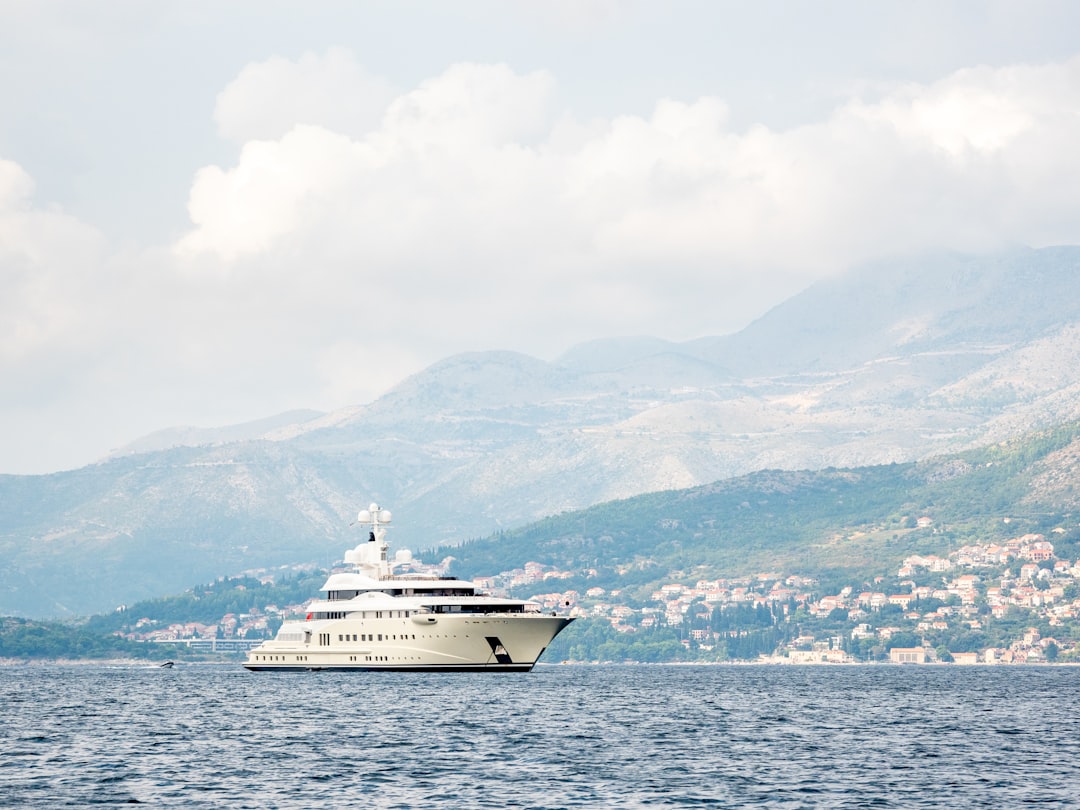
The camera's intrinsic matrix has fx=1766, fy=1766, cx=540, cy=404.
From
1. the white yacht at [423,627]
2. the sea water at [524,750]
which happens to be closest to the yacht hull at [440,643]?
the white yacht at [423,627]

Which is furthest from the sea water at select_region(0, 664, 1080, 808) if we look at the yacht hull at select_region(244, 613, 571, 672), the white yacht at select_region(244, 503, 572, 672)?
the white yacht at select_region(244, 503, 572, 672)

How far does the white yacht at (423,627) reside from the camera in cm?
17350

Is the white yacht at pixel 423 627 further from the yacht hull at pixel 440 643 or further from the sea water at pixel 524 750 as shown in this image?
the sea water at pixel 524 750

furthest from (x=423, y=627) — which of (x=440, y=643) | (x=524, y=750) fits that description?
(x=524, y=750)

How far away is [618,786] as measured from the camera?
271 feet

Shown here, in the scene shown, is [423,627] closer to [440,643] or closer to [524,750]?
[440,643]

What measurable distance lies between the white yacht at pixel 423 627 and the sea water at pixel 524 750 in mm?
15392

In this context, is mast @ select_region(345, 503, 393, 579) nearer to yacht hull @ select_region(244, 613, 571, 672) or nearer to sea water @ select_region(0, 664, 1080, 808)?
yacht hull @ select_region(244, 613, 571, 672)

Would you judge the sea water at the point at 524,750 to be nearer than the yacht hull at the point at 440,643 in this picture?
Yes

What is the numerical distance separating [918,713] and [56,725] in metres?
63.9

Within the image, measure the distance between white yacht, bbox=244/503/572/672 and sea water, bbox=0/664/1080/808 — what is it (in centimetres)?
1539

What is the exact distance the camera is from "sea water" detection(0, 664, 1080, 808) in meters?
79.3

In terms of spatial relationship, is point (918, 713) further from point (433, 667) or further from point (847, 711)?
point (433, 667)

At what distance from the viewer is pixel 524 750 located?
9794cm
